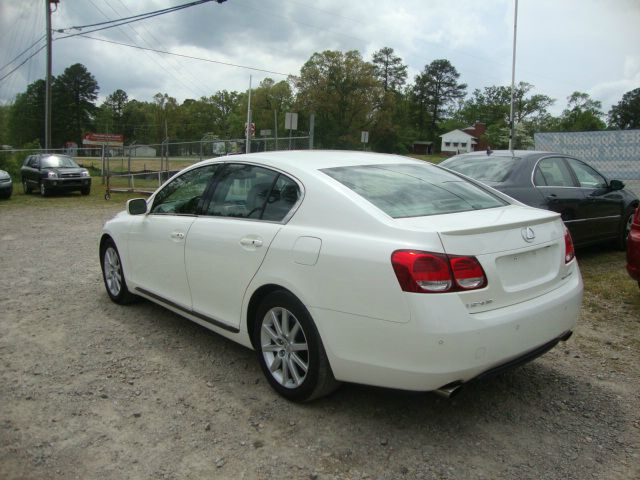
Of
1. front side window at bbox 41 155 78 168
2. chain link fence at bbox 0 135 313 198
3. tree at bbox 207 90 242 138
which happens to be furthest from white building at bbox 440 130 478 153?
front side window at bbox 41 155 78 168

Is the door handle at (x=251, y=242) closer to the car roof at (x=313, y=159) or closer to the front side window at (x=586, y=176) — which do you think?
the car roof at (x=313, y=159)

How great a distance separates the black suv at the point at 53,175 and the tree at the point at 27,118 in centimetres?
8420

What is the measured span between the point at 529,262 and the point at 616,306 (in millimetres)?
2944

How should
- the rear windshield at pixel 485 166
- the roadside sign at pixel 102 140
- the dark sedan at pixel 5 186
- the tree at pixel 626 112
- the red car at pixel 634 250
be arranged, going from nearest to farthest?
the red car at pixel 634 250, the rear windshield at pixel 485 166, the dark sedan at pixel 5 186, the roadside sign at pixel 102 140, the tree at pixel 626 112

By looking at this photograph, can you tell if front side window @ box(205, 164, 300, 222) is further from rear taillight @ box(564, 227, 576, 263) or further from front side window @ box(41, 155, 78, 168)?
front side window @ box(41, 155, 78, 168)

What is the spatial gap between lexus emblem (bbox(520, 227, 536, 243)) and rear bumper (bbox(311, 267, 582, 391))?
334 mm

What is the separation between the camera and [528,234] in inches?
119

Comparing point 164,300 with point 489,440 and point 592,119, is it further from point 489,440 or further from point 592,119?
point 592,119

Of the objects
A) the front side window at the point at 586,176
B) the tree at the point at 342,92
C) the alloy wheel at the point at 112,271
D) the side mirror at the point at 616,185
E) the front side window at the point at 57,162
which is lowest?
the alloy wheel at the point at 112,271

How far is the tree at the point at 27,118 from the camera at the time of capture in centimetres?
9381

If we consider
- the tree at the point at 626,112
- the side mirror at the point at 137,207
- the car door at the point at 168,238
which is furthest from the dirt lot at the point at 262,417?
the tree at the point at 626,112

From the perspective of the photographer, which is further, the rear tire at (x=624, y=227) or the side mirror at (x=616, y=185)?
the rear tire at (x=624, y=227)

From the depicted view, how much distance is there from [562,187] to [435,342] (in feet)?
16.2

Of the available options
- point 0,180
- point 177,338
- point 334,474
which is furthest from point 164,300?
point 0,180
